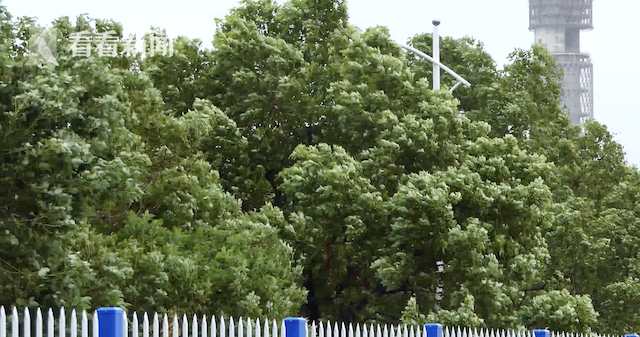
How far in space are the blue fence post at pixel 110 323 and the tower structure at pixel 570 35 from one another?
183490 mm

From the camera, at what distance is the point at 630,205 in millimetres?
27328

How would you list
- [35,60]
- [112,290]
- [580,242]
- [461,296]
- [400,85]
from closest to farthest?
[35,60]
[112,290]
[461,296]
[400,85]
[580,242]

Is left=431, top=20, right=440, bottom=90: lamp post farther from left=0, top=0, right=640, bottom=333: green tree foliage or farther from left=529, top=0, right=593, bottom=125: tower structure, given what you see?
left=529, top=0, right=593, bottom=125: tower structure

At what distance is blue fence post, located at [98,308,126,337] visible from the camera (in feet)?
19.2

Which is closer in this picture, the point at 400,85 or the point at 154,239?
the point at 154,239

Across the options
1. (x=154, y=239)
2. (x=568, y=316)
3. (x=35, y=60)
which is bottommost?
(x=568, y=316)

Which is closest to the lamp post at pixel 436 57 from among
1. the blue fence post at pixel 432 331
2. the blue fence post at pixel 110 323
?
the blue fence post at pixel 432 331

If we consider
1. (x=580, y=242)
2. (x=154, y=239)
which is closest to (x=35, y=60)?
(x=154, y=239)

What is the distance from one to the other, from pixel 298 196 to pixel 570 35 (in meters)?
177

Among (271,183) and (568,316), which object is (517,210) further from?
(271,183)

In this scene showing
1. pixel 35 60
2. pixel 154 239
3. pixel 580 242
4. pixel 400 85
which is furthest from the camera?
pixel 580 242

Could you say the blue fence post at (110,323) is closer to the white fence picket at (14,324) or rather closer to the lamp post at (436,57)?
the white fence picket at (14,324)

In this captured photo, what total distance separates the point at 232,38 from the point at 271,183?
2910 mm

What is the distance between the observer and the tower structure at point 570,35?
609 ft
